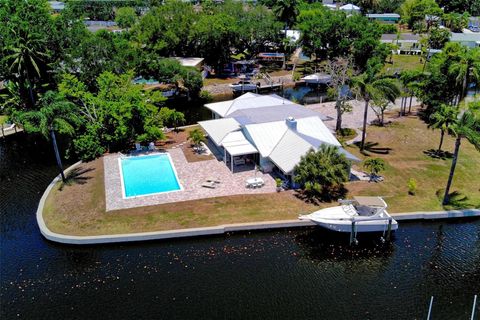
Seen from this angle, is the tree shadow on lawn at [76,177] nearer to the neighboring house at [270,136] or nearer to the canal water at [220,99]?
the neighboring house at [270,136]

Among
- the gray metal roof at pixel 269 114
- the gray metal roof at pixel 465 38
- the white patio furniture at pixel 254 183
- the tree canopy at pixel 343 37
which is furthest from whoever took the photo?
the gray metal roof at pixel 465 38

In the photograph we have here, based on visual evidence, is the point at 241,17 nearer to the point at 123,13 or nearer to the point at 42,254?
the point at 123,13

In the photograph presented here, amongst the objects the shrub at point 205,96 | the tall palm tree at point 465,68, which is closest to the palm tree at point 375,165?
the tall palm tree at point 465,68

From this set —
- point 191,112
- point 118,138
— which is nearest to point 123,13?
point 191,112

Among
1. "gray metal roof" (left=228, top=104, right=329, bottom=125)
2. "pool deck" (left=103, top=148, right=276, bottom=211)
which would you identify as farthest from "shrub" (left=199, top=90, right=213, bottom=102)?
"pool deck" (left=103, top=148, right=276, bottom=211)

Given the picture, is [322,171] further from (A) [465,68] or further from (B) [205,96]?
(B) [205,96]

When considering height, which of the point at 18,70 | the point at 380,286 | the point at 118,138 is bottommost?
the point at 380,286

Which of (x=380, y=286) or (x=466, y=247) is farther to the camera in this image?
(x=466, y=247)
